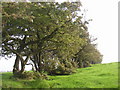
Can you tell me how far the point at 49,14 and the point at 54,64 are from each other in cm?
1406

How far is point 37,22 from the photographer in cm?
1731

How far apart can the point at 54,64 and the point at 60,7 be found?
14.6m

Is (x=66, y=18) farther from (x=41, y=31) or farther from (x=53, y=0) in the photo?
(x=41, y=31)

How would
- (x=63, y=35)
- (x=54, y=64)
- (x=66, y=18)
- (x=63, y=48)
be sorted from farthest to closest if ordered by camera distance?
(x=54, y=64), (x=63, y=48), (x=63, y=35), (x=66, y=18)

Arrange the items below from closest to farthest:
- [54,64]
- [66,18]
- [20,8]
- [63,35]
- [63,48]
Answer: [20,8] < [66,18] < [63,35] < [63,48] < [54,64]

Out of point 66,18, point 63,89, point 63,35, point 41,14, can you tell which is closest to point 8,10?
point 41,14

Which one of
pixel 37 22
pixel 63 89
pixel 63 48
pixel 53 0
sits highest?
pixel 53 0

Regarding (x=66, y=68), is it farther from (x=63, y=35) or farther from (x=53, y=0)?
(x=53, y=0)

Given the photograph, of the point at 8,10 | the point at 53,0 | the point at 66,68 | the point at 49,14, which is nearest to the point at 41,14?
the point at 49,14

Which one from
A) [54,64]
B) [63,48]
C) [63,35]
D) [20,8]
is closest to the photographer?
[20,8]

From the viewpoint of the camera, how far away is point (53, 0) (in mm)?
16641

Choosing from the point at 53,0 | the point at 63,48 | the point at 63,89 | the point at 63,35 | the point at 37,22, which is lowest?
the point at 63,89

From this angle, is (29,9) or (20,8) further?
(29,9)

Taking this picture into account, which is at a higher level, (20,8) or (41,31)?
(20,8)
